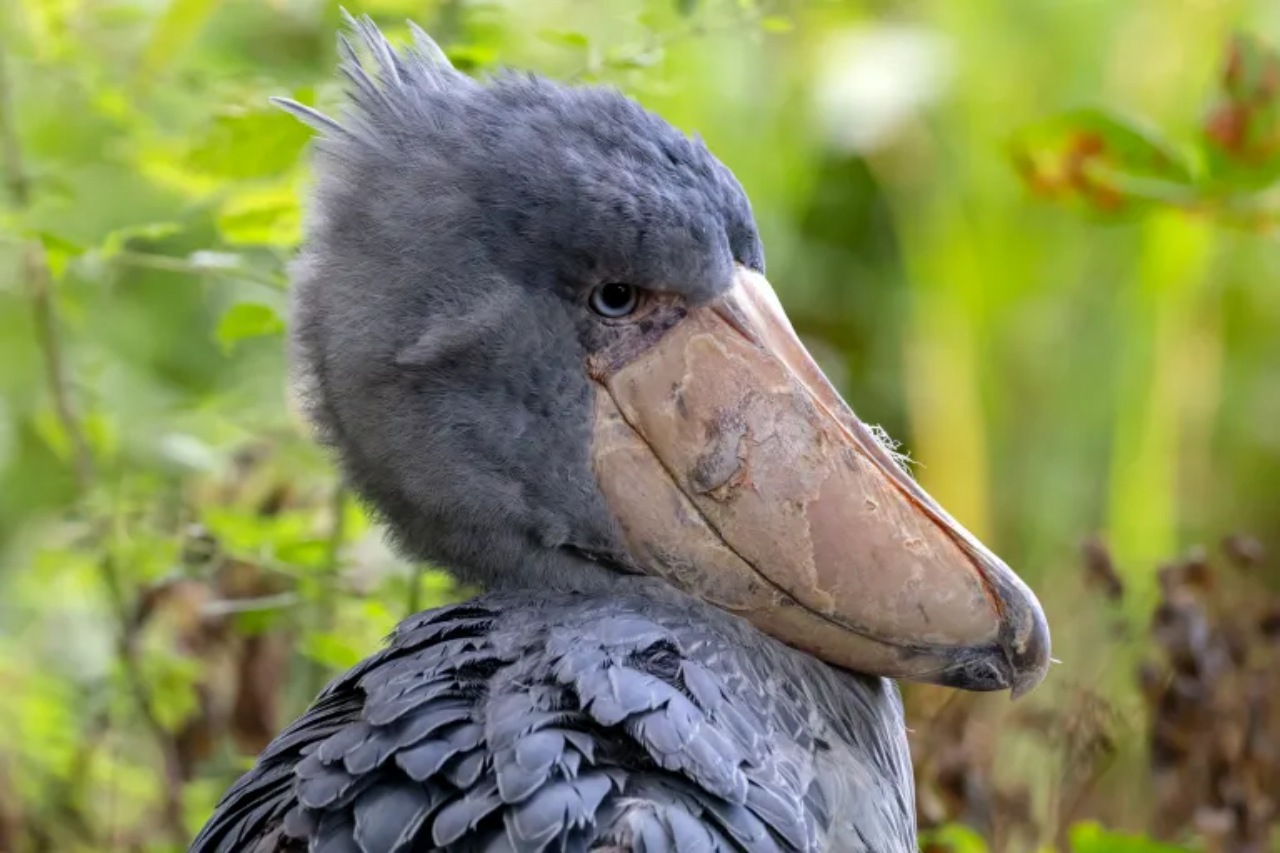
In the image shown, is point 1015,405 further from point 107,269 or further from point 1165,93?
point 107,269

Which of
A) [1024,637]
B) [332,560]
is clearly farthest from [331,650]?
[1024,637]

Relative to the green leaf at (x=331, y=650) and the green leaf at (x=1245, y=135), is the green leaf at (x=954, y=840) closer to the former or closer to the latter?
the green leaf at (x=331, y=650)

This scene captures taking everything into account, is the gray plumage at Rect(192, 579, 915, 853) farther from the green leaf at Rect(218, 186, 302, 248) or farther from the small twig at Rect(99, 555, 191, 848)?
the small twig at Rect(99, 555, 191, 848)

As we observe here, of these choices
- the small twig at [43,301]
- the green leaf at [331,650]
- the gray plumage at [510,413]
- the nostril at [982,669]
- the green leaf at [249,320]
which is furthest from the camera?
the small twig at [43,301]

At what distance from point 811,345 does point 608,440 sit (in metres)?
2.87

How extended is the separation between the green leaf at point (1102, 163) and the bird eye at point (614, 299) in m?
0.96

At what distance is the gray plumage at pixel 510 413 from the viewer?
132 cm

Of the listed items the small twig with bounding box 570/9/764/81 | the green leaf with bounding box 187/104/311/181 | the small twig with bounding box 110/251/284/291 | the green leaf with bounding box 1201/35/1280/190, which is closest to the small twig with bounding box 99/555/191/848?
the small twig with bounding box 110/251/284/291

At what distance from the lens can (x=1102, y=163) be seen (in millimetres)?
2232

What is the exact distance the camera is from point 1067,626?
2660mm

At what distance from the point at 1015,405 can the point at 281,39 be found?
2.00 m

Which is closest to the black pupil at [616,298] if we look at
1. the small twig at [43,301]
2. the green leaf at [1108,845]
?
the green leaf at [1108,845]

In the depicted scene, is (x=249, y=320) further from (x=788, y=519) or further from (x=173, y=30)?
(x=788, y=519)

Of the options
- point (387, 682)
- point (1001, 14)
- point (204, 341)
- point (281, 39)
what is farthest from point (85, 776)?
point (1001, 14)
